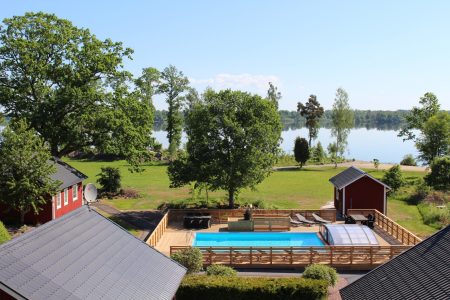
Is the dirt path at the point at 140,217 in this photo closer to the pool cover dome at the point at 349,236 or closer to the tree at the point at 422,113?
the pool cover dome at the point at 349,236

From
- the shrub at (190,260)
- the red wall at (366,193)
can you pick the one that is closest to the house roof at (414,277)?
the shrub at (190,260)

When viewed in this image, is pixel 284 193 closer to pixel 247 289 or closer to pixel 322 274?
pixel 322 274

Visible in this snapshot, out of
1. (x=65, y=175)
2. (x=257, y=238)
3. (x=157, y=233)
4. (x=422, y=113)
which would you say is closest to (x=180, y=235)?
(x=157, y=233)

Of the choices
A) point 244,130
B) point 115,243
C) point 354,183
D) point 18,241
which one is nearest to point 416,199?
point 354,183

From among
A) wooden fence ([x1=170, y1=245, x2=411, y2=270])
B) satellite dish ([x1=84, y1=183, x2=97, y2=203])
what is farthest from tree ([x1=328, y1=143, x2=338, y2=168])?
satellite dish ([x1=84, y1=183, x2=97, y2=203])

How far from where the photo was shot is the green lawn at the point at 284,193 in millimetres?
39856

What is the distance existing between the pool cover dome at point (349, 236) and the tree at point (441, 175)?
20.8 m

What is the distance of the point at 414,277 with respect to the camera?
44.1 feet

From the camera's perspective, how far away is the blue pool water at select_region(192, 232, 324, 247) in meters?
31.5

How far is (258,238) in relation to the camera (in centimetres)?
3241

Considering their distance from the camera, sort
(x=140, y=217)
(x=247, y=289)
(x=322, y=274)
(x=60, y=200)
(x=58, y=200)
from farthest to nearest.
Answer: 1. (x=140, y=217)
2. (x=60, y=200)
3. (x=58, y=200)
4. (x=322, y=274)
5. (x=247, y=289)

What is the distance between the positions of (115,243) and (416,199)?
35.1m

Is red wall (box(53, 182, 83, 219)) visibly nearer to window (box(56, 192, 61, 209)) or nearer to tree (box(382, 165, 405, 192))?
window (box(56, 192, 61, 209))

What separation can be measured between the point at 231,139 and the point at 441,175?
72.5ft
